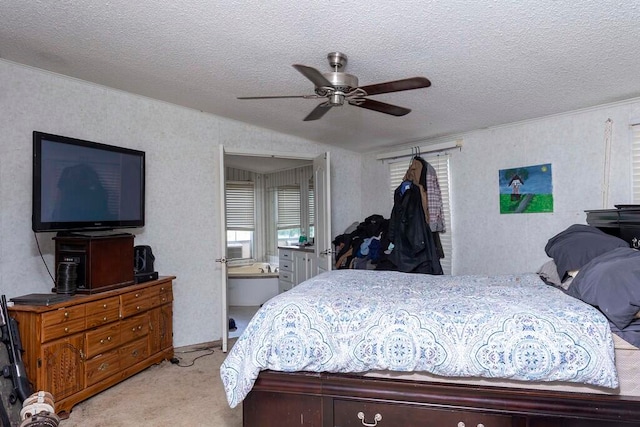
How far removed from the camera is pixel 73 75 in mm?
2963

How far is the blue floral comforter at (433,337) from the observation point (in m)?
1.57

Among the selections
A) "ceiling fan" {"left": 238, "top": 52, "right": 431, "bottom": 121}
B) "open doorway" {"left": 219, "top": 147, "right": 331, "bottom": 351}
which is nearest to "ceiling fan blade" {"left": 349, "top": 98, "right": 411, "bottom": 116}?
"ceiling fan" {"left": 238, "top": 52, "right": 431, "bottom": 121}

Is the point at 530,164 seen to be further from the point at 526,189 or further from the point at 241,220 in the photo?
the point at 241,220

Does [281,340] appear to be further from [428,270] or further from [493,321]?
[428,270]

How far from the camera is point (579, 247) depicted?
203 centimetres

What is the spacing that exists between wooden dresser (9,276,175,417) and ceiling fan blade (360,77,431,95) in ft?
7.51

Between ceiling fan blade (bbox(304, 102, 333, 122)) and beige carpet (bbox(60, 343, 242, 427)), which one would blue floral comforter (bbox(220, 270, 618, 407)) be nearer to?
beige carpet (bbox(60, 343, 242, 427))

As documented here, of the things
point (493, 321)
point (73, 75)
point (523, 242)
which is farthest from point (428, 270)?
point (73, 75)

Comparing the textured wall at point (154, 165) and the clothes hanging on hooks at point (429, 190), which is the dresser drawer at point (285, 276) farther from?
the clothes hanging on hooks at point (429, 190)

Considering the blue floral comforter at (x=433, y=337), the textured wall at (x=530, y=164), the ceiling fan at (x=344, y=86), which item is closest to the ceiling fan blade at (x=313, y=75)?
the ceiling fan at (x=344, y=86)

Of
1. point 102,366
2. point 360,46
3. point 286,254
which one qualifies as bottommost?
point 102,366

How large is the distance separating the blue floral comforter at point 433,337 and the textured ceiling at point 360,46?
1282 millimetres

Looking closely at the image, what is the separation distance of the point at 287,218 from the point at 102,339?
378cm

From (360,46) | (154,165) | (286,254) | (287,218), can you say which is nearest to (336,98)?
(360,46)
